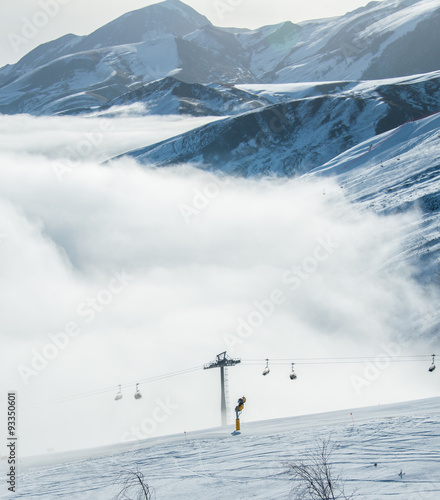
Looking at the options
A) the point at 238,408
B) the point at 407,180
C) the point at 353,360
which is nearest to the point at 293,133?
Answer: the point at 407,180

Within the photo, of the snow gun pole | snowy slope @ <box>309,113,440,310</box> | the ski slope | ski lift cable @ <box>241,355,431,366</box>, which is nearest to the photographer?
the ski slope

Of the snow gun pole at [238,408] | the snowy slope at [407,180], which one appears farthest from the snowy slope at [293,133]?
the snow gun pole at [238,408]

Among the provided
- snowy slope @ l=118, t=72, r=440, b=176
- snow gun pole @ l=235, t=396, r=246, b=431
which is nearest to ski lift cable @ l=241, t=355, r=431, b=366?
snow gun pole @ l=235, t=396, r=246, b=431

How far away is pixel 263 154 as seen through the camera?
17750cm

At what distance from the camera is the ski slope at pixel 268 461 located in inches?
766

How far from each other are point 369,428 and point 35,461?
20.3 meters

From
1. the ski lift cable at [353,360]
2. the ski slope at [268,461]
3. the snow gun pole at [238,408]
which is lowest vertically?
the ski slope at [268,461]

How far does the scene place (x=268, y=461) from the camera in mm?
23359

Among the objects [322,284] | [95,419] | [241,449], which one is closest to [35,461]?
[241,449]

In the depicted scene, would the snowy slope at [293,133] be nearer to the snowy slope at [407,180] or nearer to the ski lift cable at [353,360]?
the snowy slope at [407,180]

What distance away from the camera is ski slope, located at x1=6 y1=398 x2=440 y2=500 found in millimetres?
19453

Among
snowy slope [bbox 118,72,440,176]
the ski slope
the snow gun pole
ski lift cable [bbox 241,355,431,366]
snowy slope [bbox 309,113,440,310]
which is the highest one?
snowy slope [bbox 118,72,440,176]

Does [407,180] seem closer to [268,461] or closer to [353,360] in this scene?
Result: [353,360]

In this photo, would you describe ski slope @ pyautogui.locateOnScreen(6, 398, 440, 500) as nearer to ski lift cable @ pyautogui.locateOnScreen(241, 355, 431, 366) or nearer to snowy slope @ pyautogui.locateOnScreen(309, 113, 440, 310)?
ski lift cable @ pyautogui.locateOnScreen(241, 355, 431, 366)
